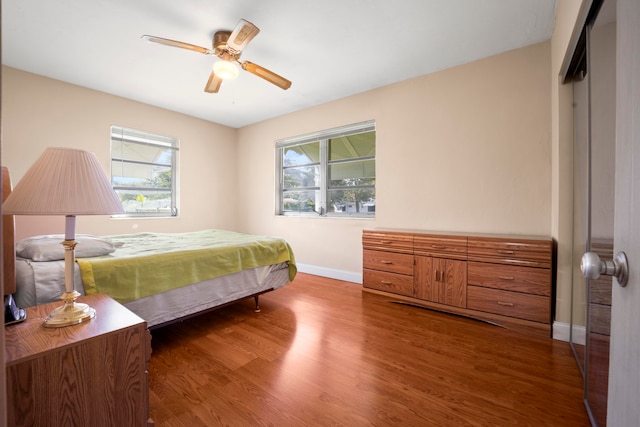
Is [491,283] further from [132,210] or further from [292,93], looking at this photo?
[132,210]

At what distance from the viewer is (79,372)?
1028 millimetres

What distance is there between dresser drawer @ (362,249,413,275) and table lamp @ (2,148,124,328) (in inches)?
100.0

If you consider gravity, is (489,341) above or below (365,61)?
below

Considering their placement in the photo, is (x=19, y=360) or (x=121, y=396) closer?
(x=19, y=360)

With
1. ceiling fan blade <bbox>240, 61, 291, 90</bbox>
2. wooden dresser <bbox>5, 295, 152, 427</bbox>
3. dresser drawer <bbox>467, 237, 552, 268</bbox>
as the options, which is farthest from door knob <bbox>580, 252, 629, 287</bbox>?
ceiling fan blade <bbox>240, 61, 291, 90</bbox>

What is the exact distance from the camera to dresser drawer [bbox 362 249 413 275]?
2.98m

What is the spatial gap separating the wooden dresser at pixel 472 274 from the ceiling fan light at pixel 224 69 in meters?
2.16

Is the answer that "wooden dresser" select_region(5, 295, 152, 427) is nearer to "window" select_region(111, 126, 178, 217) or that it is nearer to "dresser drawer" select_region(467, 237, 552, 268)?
"dresser drawer" select_region(467, 237, 552, 268)

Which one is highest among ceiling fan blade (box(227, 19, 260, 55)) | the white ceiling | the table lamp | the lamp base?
the white ceiling

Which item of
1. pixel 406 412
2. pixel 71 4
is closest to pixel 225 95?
pixel 71 4

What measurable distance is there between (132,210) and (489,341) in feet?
14.7

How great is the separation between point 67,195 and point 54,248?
1.03m

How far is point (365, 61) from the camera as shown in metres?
2.96

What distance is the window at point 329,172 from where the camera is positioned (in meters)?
3.88
